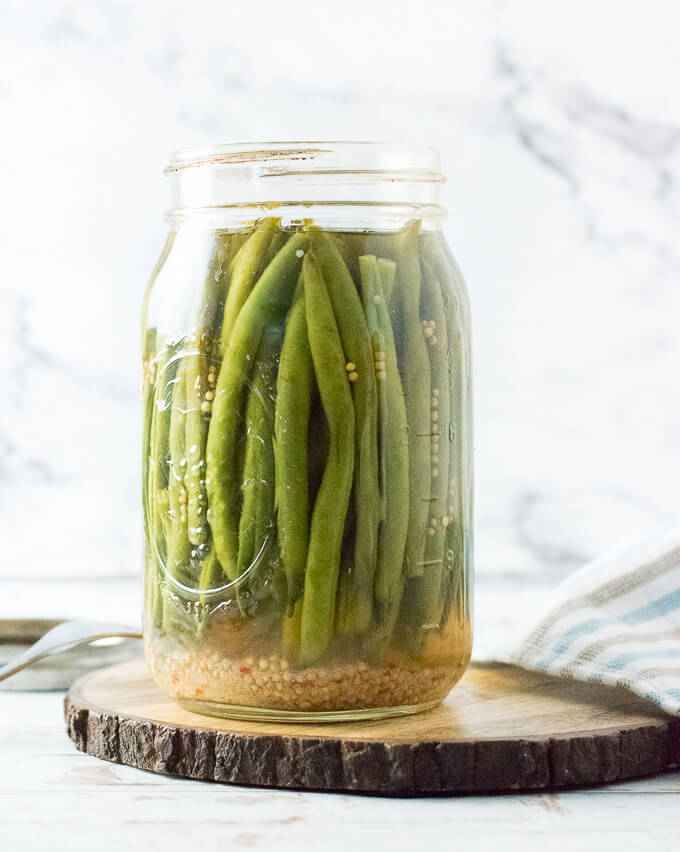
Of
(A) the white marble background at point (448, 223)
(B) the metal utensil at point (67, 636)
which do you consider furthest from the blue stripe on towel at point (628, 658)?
(A) the white marble background at point (448, 223)

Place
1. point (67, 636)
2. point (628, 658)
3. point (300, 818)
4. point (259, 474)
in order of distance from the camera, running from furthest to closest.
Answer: point (67, 636) < point (628, 658) < point (259, 474) < point (300, 818)

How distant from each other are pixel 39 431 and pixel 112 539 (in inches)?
8.4

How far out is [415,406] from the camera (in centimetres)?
89

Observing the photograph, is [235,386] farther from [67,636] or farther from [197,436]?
[67,636]

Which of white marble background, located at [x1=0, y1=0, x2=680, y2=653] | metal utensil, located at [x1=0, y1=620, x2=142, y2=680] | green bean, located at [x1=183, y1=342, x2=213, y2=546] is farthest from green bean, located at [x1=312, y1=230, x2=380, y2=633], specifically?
white marble background, located at [x1=0, y1=0, x2=680, y2=653]

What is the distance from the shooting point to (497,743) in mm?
806

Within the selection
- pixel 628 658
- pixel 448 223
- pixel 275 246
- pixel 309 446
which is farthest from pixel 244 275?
pixel 448 223

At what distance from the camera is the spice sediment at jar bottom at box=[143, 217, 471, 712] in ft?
2.83

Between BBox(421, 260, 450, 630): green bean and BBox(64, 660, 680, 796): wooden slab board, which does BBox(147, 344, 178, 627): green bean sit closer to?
BBox(64, 660, 680, 796): wooden slab board

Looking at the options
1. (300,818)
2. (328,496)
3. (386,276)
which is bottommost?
(300,818)

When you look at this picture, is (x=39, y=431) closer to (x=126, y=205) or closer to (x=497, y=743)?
(x=126, y=205)

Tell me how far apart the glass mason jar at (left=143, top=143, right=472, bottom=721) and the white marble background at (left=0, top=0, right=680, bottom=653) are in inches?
35.6

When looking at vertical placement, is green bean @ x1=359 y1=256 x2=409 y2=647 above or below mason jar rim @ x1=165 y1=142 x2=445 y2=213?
below

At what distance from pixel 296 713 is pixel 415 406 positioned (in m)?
0.24
